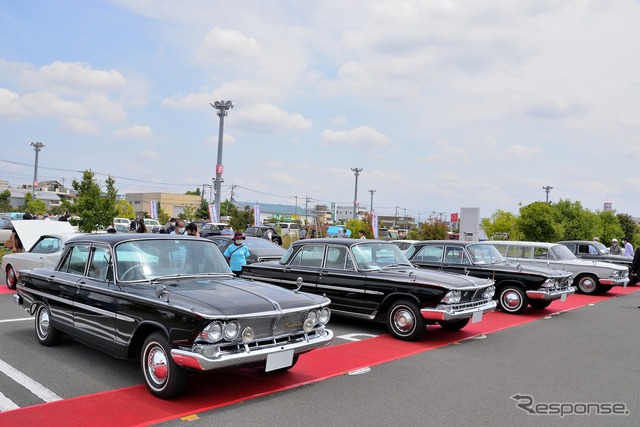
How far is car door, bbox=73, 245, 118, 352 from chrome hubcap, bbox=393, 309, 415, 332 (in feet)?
14.5

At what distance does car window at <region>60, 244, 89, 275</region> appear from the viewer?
6.54 metres

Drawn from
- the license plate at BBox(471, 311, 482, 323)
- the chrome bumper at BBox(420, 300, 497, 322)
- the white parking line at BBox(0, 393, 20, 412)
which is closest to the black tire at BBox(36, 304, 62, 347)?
the white parking line at BBox(0, 393, 20, 412)

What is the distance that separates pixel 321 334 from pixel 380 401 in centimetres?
94

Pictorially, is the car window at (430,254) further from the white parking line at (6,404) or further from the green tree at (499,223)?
the green tree at (499,223)

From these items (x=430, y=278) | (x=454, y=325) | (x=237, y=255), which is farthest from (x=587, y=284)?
(x=237, y=255)

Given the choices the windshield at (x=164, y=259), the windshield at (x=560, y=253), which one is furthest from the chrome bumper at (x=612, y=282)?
the windshield at (x=164, y=259)

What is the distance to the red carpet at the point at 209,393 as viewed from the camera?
4.58 m

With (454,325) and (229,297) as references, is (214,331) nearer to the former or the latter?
(229,297)

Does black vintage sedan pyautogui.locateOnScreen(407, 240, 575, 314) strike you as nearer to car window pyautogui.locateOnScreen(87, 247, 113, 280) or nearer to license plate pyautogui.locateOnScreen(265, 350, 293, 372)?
license plate pyautogui.locateOnScreen(265, 350, 293, 372)

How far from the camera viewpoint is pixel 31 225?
13750 mm

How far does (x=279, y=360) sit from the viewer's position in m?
5.12

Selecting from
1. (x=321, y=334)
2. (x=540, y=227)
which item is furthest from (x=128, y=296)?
(x=540, y=227)

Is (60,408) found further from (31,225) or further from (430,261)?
(31,225)

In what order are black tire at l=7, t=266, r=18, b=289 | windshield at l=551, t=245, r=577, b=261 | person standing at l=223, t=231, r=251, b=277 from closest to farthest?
1. person standing at l=223, t=231, r=251, b=277
2. black tire at l=7, t=266, r=18, b=289
3. windshield at l=551, t=245, r=577, b=261
